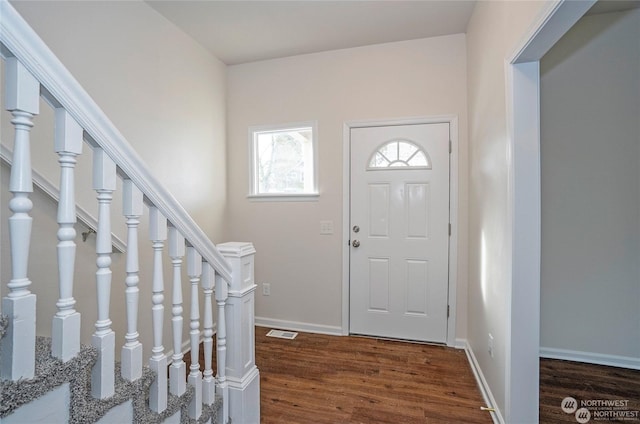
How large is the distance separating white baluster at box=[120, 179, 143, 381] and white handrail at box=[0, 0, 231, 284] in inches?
1.5

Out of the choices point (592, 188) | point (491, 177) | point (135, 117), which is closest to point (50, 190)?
point (135, 117)

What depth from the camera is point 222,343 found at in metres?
1.43

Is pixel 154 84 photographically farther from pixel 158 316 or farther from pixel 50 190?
pixel 158 316

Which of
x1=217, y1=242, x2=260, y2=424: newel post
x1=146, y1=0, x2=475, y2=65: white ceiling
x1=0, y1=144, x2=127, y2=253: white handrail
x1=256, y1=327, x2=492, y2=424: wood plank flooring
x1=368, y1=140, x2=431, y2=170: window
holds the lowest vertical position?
x1=256, y1=327, x2=492, y2=424: wood plank flooring

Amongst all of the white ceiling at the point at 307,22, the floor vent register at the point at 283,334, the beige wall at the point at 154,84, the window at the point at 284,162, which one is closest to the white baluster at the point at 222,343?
the beige wall at the point at 154,84

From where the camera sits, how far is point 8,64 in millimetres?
681

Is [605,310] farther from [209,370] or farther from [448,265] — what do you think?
[209,370]

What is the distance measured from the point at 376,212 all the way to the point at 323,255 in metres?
0.68

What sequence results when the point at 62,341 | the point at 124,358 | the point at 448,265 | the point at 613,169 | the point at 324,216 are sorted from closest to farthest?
the point at 62,341
the point at 124,358
the point at 613,169
the point at 448,265
the point at 324,216

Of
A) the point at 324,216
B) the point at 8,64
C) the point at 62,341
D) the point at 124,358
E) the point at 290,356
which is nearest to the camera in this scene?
the point at 8,64

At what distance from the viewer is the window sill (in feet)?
9.73

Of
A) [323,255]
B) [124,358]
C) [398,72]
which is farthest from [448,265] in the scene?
[124,358]

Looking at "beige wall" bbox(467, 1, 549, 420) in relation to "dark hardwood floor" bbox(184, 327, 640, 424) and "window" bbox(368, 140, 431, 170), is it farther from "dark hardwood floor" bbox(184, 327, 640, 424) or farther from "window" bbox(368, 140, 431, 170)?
"window" bbox(368, 140, 431, 170)

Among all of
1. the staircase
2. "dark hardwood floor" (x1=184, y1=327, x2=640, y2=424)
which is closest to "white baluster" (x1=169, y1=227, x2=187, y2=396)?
the staircase
